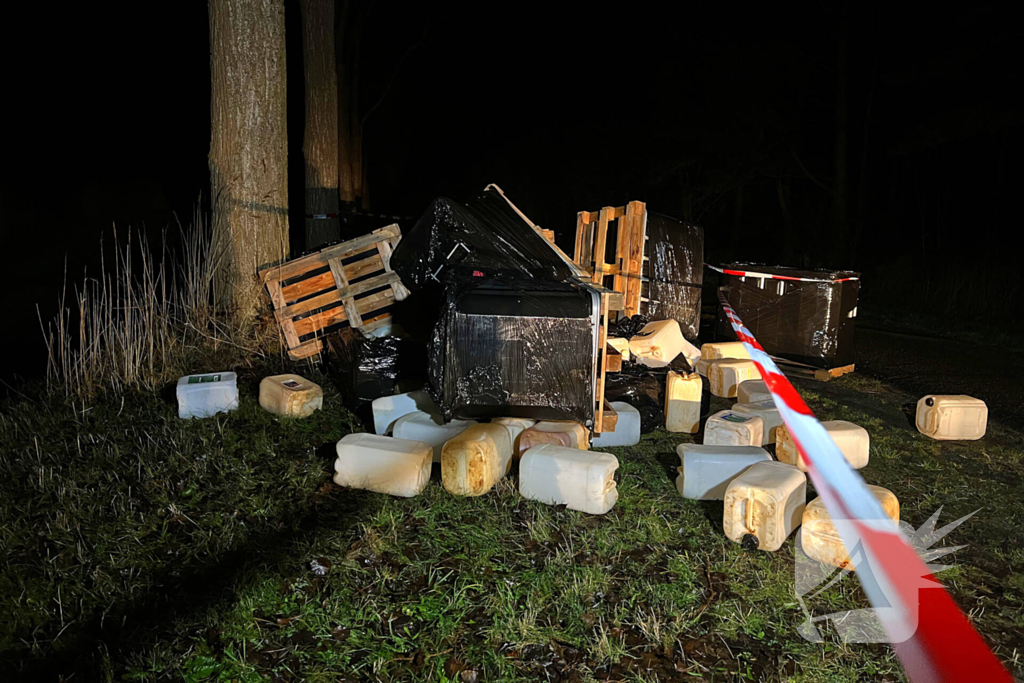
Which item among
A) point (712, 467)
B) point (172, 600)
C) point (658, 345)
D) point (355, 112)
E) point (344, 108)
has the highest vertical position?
point (355, 112)

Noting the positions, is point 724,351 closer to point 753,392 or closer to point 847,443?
point 753,392

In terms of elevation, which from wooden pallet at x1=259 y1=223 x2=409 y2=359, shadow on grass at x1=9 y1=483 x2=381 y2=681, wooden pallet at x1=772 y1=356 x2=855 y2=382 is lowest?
shadow on grass at x1=9 y1=483 x2=381 y2=681

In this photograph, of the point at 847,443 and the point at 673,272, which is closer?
the point at 847,443

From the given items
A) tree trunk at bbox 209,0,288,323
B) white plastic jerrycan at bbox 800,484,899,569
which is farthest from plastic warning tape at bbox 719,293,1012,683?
tree trunk at bbox 209,0,288,323

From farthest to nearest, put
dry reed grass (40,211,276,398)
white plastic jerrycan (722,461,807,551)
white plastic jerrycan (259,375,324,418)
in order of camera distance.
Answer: dry reed grass (40,211,276,398) → white plastic jerrycan (259,375,324,418) → white plastic jerrycan (722,461,807,551)

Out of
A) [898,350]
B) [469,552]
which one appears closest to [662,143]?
[898,350]

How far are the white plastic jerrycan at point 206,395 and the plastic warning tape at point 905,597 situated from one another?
12.0 feet

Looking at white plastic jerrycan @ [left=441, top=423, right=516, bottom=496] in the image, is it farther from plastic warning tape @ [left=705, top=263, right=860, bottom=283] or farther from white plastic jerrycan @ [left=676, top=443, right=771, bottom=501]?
plastic warning tape @ [left=705, top=263, right=860, bottom=283]

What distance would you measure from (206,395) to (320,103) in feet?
20.8

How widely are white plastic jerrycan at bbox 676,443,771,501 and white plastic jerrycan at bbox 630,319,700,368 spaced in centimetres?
193

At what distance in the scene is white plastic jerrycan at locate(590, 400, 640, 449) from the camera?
4461 millimetres

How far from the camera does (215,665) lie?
7.77ft

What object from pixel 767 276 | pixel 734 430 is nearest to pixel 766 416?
pixel 734 430

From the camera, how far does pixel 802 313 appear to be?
6402 millimetres
